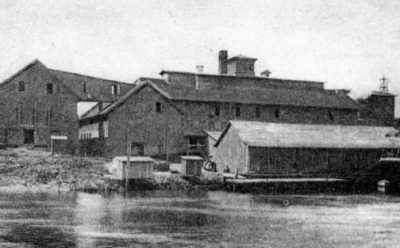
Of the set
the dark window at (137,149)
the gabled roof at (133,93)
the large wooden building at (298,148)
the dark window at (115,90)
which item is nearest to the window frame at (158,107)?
the gabled roof at (133,93)

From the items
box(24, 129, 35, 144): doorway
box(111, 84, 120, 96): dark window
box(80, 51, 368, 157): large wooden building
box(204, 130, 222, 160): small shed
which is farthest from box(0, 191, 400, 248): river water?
box(111, 84, 120, 96): dark window

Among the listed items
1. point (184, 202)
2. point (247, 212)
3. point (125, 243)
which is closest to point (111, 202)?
point (184, 202)

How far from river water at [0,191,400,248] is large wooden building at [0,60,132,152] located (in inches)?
696

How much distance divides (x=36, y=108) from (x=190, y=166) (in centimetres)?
1815

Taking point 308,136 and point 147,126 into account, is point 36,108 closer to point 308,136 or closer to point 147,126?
point 147,126

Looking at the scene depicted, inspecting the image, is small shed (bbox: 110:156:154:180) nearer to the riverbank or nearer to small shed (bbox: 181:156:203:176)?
the riverbank

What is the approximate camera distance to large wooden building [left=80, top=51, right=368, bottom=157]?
50.8 meters

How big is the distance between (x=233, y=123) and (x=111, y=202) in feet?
58.1

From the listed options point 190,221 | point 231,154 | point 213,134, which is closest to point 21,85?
point 213,134

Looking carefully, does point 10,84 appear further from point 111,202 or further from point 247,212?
point 247,212

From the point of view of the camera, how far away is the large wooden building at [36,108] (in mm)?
50156

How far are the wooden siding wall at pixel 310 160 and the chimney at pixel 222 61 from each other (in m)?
22.1

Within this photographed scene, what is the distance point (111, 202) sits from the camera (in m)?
32.1

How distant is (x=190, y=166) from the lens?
1607 inches
